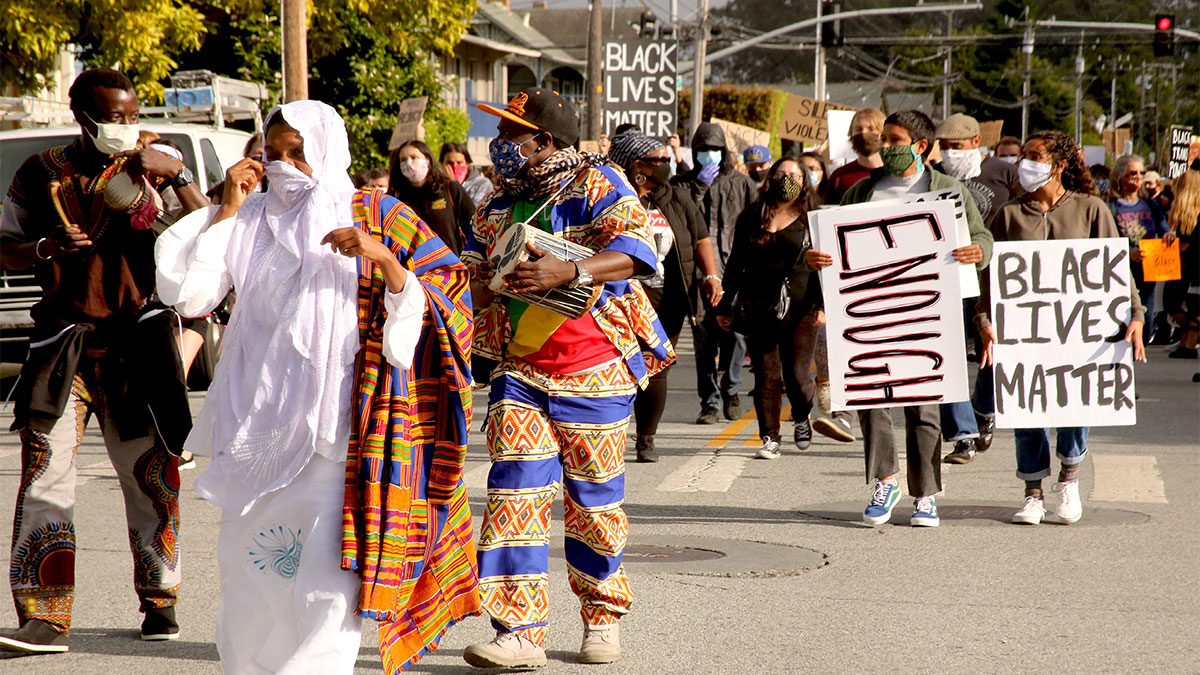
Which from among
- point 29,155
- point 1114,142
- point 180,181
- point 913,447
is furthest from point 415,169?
point 1114,142

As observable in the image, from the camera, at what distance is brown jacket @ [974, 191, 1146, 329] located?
827 centimetres

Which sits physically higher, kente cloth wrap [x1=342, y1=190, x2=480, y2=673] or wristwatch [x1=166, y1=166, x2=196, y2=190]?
wristwatch [x1=166, y1=166, x2=196, y2=190]

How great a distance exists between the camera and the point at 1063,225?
8.32 m

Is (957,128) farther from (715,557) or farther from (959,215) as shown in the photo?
(715,557)

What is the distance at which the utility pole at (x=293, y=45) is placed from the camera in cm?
1470

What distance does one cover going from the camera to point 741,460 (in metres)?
10.4

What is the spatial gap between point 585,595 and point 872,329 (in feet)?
10.00

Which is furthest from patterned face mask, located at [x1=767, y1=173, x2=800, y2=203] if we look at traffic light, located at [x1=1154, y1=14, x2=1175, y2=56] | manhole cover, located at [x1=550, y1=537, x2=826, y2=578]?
traffic light, located at [x1=1154, y1=14, x2=1175, y2=56]

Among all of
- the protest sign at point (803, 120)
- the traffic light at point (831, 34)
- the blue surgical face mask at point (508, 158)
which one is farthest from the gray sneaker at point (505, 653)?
the traffic light at point (831, 34)

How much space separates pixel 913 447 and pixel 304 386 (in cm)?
436

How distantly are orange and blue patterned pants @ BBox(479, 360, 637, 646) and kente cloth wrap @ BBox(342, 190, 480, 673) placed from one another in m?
0.36

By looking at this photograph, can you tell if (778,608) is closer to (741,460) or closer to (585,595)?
(585,595)

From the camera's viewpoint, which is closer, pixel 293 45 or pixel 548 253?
pixel 548 253

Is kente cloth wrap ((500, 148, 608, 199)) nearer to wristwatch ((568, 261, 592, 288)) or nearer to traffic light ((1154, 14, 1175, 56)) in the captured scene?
wristwatch ((568, 261, 592, 288))
